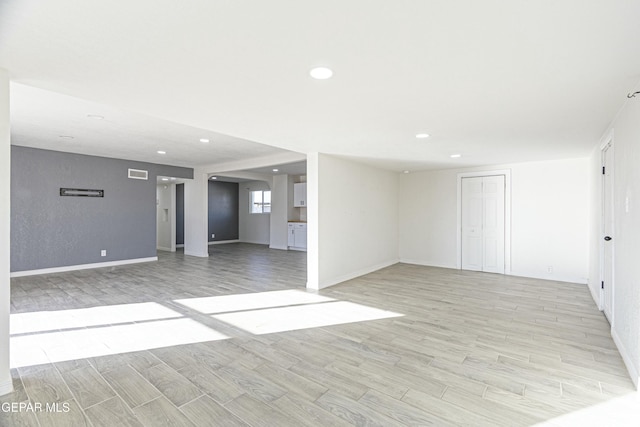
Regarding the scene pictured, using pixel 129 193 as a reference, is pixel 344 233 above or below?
below

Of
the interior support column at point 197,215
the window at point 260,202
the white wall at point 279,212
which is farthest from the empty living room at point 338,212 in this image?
the window at point 260,202

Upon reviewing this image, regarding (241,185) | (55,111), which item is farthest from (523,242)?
(241,185)

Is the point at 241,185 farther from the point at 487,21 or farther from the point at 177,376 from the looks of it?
the point at 487,21

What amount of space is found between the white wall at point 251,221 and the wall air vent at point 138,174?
4428 millimetres

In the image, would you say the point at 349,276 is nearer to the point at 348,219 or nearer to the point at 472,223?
the point at 348,219

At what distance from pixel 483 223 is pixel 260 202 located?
25.8 feet

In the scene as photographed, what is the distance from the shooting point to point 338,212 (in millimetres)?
5500

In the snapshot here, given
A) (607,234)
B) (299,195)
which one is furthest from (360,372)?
(299,195)

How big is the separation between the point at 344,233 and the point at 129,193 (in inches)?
212

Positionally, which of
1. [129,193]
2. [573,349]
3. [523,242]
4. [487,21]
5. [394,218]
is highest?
[487,21]

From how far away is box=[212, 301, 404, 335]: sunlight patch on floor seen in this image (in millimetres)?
3402

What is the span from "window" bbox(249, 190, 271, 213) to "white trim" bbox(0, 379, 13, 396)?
9.38m

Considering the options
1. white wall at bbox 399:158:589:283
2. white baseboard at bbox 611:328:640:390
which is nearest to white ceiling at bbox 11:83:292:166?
white wall at bbox 399:158:589:283

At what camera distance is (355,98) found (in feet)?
8.36
